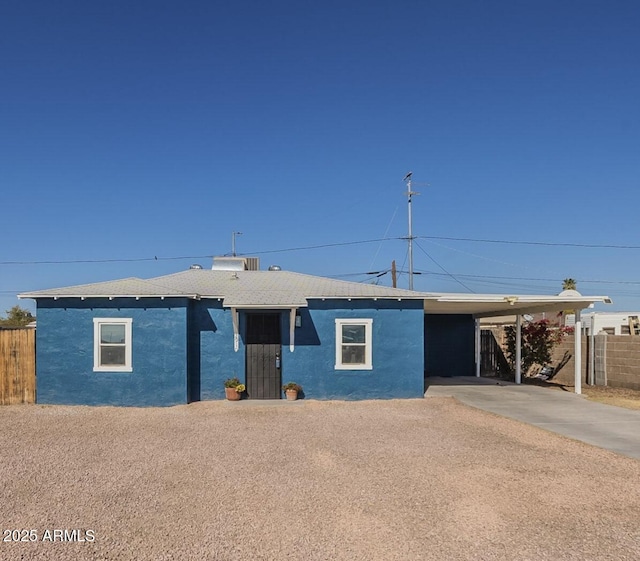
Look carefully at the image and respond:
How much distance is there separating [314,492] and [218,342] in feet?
26.8

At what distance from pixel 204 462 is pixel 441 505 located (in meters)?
3.71

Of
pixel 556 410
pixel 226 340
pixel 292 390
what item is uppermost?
pixel 226 340

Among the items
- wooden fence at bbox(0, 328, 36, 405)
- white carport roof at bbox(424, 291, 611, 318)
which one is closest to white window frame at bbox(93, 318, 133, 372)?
wooden fence at bbox(0, 328, 36, 405)

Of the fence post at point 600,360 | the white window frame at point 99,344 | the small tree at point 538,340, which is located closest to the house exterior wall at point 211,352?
the white window frame at point 99,344

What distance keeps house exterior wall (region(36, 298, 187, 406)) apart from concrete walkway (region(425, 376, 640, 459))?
7566 millimetres

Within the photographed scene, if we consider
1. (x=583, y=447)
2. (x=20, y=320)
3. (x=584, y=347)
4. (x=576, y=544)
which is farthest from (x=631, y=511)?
(x=20, y=320)

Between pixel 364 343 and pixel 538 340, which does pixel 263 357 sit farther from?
pixel 538 340

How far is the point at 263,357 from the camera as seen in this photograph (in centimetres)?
1399

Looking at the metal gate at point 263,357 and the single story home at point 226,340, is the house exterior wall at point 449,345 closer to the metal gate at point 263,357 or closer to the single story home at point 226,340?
the single story home at point 226,340

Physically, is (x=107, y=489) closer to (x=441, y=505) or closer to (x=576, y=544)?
(x=441, y=505)

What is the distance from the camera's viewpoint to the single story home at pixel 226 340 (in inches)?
517

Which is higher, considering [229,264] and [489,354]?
[229,264]

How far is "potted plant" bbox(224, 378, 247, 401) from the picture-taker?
13.4 m

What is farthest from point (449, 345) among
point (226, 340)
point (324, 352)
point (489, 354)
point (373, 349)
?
point (226, 340)
